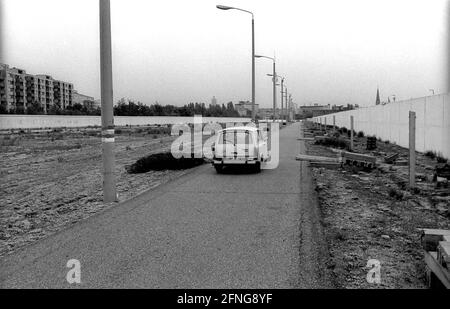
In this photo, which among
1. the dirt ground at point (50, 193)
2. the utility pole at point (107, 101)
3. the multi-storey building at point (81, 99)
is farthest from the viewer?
the multi-storey building at point (81, 99)

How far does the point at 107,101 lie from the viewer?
1073cm

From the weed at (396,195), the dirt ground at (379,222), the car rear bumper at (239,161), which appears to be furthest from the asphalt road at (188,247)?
the car rear bumper at (239,161)

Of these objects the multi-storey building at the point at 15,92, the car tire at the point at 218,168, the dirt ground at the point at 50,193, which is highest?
the multi-storey building at the point at 15,92

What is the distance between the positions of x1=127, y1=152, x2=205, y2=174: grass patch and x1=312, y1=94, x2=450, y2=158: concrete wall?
9.60m

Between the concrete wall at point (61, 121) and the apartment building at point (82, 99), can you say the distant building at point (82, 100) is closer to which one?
the apartment building at point (82, 99)

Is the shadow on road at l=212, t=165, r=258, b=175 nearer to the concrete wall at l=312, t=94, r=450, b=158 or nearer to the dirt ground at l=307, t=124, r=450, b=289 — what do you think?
the dirt ground at l=307, t=124, r=450, b=289

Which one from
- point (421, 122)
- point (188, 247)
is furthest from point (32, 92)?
point (188, 247)

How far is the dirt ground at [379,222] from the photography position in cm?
534

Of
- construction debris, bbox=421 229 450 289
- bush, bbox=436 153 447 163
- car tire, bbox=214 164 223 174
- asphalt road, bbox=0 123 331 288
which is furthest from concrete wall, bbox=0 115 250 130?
construction debris, bbox=421 229 450 289

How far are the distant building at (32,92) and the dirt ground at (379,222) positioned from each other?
6705 cm

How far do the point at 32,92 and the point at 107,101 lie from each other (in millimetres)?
109507

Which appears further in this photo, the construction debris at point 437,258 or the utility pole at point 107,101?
the utility pole at point 107,101

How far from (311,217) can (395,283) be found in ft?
10.7

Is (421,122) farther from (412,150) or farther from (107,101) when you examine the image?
(107,101)
